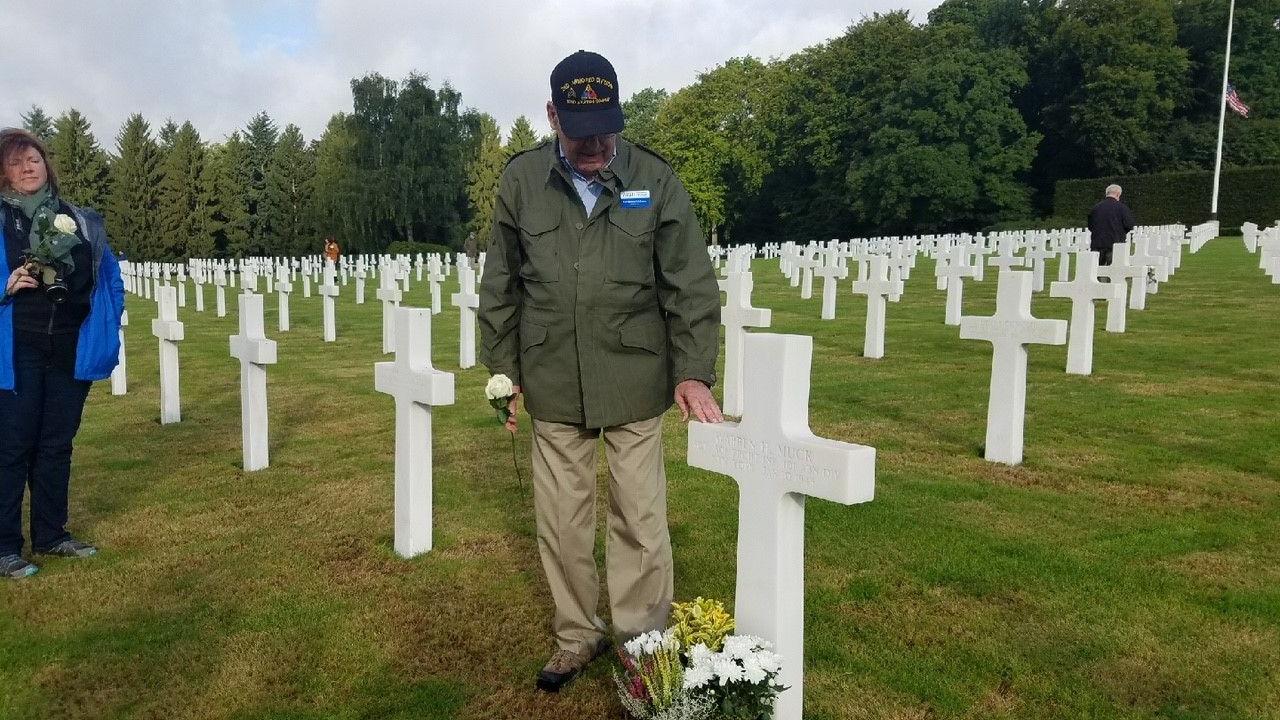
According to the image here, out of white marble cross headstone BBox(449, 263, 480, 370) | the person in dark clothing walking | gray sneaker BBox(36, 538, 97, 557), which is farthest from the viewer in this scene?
the person in dark clothing walking

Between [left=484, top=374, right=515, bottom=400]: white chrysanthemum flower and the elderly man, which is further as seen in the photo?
[left=484, top=374, right=515, bottom=400]: white chrysanthemum flower

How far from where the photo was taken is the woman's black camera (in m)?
4.45

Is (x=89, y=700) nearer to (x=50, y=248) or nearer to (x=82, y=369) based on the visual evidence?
(x=82, y=369)

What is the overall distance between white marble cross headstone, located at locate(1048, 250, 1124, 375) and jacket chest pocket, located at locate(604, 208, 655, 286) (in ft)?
23.8

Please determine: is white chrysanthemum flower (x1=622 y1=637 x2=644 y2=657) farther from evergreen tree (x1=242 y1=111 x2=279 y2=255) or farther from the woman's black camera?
evergreen tree (x1=242 y1=111 x2=279 y2=255)

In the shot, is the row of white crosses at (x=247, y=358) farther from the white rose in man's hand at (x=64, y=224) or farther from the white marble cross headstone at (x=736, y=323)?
the white marble cross headstone at (x=736, y=323)

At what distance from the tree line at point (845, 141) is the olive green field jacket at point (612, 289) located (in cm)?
4617

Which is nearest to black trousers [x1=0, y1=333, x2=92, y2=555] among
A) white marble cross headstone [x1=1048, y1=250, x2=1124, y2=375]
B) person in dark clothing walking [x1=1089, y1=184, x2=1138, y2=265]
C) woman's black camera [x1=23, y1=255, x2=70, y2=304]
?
woman's black camera [x1=23, y1=255, x2=70, y2=304]

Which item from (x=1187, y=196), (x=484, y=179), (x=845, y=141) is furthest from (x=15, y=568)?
(x=484, y=179)

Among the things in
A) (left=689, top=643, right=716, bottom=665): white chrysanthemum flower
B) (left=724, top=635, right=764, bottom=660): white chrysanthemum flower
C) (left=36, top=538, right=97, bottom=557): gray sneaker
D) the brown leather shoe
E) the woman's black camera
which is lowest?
(left=36, top=538, right=97, bottom=557): gray sneaker

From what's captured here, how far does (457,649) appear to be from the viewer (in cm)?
375

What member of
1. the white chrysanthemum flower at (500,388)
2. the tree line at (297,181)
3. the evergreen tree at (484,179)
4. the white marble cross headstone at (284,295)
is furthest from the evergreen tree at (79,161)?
the white chrysanthemum flower at (500,388)

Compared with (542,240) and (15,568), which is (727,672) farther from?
(15,568)

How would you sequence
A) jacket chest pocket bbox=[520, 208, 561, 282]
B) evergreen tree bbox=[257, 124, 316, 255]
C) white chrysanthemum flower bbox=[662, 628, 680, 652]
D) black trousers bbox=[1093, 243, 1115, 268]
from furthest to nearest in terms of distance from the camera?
evergreen tree bbox=[257, 124, 316, 255]
black trousers bbox=[1093, 243, 1115, 268]
jacket chest pocket bbox=[520, 208, 561, 282]
white chrysanthemum flower bbox=[662, 628, 680, 652]
